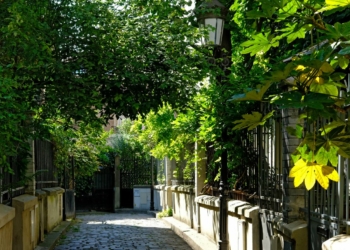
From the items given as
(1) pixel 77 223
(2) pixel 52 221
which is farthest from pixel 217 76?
(1) pixel 77 223

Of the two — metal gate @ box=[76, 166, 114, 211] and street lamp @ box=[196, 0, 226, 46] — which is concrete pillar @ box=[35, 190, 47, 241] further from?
metal gate @ box=[76, 166, 114, 211]

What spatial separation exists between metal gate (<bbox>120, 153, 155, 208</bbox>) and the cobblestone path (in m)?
10.3

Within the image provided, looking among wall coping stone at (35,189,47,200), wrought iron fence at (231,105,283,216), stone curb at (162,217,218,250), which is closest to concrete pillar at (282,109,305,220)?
wrought iron fence at (231,105,283,216)

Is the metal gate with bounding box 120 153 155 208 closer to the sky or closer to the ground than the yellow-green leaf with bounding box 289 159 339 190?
closer to the ground

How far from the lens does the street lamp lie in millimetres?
10258

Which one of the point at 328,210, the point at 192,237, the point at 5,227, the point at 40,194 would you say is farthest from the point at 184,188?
the point at 328,210

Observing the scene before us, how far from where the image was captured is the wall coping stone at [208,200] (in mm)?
12916

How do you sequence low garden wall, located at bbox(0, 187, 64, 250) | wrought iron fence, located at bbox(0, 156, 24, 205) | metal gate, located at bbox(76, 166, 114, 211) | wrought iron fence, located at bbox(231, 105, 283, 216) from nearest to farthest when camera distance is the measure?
low garden wall, located at bbox(0, 187, 64, 250) < wrought iron fence, located at bbox(231, 105, 283, 216) < wrought iron fence, located at bbox(0, 156, 24, 205) < metal gate, located at bbox(76, 166, 114, 211)

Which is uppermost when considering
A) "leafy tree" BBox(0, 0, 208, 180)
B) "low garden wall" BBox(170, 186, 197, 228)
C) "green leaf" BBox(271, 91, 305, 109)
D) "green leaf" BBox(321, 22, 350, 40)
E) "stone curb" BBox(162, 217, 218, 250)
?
"leafy tree" BBox(0, 0, 208, 180)

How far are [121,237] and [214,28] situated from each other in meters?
8.72

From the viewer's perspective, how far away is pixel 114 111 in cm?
1141

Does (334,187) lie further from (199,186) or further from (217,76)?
(199,186)

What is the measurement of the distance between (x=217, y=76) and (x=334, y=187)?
5.70 metres

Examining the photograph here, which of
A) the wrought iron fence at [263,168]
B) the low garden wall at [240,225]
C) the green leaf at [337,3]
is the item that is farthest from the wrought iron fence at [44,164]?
the green leaf at [337,3]
